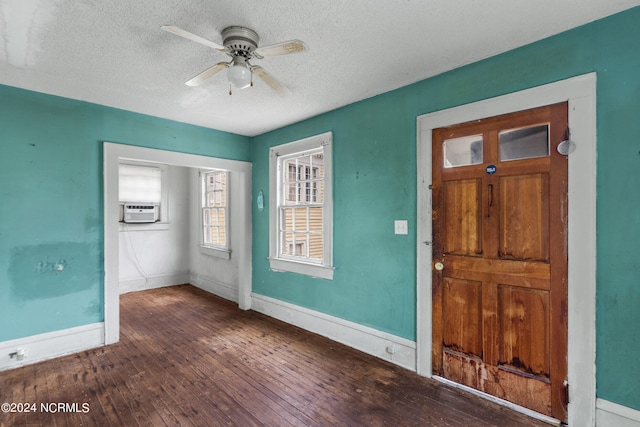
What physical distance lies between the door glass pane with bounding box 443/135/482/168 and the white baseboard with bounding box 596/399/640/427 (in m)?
1.78

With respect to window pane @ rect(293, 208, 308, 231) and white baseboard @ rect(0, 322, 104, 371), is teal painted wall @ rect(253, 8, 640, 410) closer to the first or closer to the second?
window pane @ rect(293, 208, 308, 231)

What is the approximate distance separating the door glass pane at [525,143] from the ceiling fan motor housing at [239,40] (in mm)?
1954

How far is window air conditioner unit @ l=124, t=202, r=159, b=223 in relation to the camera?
5641mm

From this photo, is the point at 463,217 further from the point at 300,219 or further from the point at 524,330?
the point at 300,219

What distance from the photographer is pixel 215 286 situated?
18.3 feet

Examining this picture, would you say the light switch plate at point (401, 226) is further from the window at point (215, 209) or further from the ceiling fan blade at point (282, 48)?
the window at point (215, 209)

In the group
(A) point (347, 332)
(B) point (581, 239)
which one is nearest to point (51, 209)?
(A) point (347, 332)

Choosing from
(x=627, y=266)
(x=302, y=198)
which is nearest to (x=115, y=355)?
(x=302, y=198)

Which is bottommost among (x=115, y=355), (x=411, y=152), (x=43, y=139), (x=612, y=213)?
(x=115, y=355)

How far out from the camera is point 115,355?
3.14m

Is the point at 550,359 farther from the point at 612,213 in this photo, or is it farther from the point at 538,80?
the point at 538,80

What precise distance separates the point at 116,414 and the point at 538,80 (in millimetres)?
3867

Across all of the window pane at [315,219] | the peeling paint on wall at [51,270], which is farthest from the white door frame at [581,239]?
the peeling paint on wall at [51,270]

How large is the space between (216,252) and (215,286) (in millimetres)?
625
